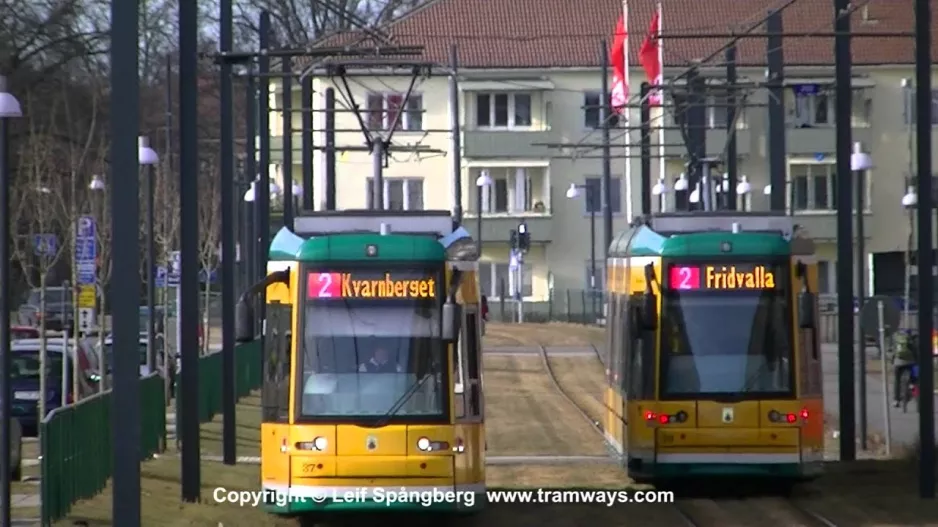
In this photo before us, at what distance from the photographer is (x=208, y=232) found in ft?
151

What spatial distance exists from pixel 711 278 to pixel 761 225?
1017 millimetres

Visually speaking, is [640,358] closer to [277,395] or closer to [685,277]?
[685,277]

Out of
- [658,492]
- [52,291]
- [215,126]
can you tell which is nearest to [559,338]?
[52,291]

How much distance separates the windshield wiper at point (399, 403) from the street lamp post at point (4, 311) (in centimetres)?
311

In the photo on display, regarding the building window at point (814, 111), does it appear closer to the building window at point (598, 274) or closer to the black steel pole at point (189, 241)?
the building window at point (598, 274)

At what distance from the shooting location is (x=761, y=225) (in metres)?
19.9

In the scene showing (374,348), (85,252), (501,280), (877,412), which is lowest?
(877,412)

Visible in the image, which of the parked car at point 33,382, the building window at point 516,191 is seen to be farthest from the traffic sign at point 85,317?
the building window at point 516,191

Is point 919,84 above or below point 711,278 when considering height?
above

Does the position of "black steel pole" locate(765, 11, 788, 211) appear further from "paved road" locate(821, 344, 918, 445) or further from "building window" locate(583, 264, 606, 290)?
"building window" locate(583, 264, 606, 290)

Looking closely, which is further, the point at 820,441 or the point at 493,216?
the point at 493,216

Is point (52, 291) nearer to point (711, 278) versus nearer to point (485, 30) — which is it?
point (485, 30)

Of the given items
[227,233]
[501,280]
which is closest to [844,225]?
[227,233]

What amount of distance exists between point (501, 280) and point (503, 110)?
6866 millimetres
